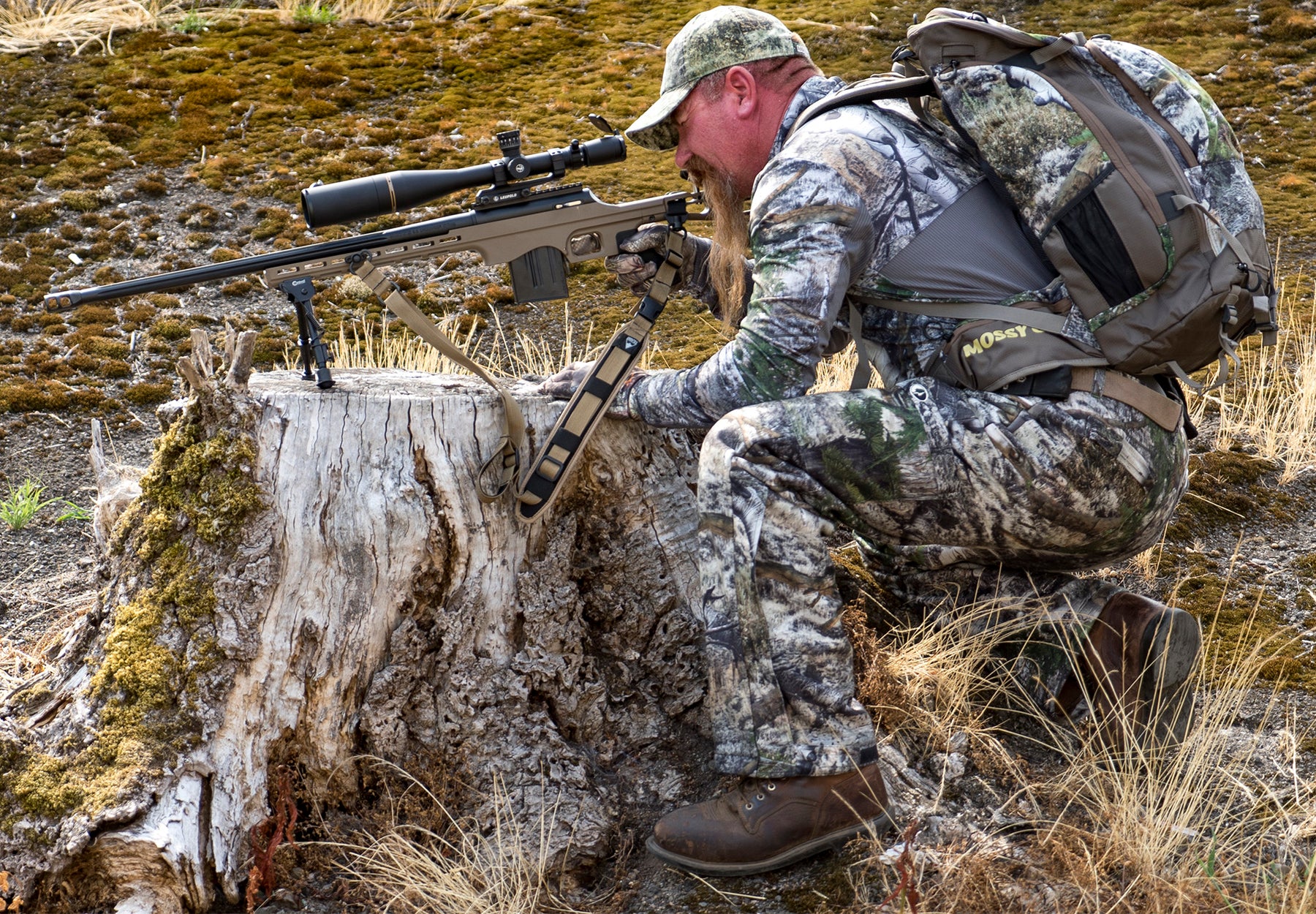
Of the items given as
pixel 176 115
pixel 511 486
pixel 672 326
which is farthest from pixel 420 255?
pixel 176 115

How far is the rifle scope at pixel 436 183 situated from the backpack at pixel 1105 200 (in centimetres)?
119

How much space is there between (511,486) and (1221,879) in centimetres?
237

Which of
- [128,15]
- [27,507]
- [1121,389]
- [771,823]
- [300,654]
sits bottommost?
[27,507]

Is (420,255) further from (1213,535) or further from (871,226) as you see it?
(1213,535)

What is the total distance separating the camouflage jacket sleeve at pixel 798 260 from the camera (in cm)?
320

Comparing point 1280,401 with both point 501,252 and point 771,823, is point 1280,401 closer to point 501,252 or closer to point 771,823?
point 771,823

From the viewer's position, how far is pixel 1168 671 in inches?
141

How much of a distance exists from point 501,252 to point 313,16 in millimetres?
8843

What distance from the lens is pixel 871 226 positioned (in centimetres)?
329

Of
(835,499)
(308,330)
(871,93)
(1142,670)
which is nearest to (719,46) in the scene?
(871,93)

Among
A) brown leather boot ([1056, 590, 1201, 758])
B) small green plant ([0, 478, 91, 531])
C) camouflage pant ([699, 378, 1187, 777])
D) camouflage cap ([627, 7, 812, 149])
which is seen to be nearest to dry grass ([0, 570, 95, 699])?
small green plant ([0, 478, 91, 531])

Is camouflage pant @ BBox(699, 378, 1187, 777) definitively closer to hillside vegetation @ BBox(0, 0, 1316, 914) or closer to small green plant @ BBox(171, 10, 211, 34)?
hillside vegetation @ BBox(0, 0, 1316, 914)

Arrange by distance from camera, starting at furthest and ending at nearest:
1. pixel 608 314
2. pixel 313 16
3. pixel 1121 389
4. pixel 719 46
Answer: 1. pixel 313 16
2. pixel 608 314
3. pixel 719 46
4. pixel 1121 389

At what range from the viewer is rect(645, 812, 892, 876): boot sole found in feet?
10.4
